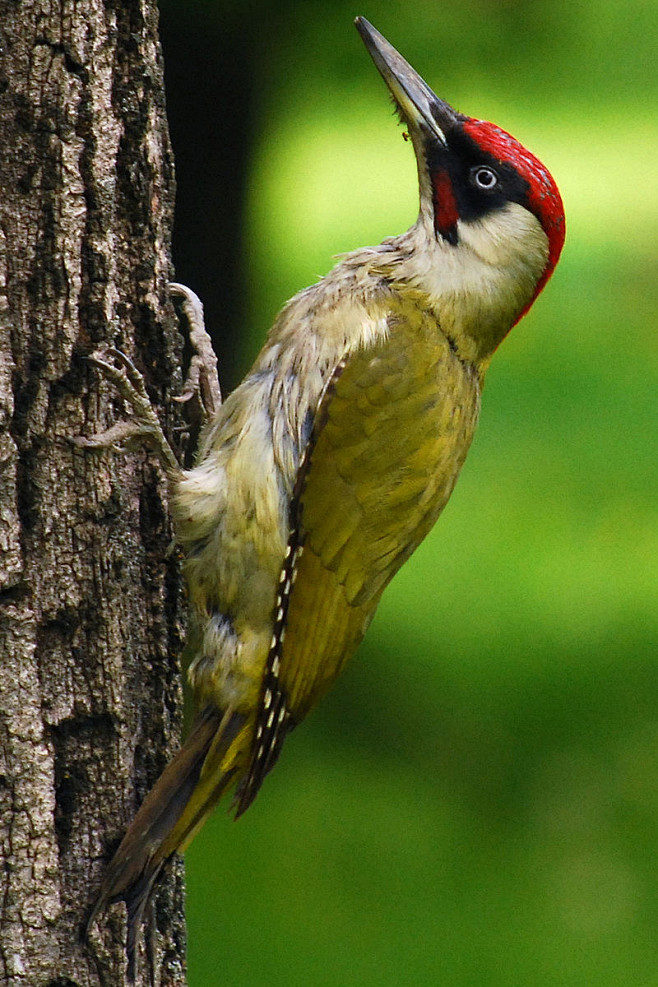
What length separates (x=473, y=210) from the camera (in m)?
2.34

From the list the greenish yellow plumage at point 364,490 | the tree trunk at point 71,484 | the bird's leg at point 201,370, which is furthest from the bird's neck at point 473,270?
the tree trunk at point 71,484

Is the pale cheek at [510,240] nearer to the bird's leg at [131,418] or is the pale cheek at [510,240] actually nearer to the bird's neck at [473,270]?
the bird's neck at [473,270]

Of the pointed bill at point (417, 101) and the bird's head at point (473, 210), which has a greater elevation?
the pointed bill at point (417, 101)

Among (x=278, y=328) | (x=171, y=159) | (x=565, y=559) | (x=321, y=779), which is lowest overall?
(x=321, y=779)

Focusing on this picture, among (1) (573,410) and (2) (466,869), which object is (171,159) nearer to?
(1) (573,410)

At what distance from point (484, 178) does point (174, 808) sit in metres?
1.26

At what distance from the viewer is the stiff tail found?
1.74 metres

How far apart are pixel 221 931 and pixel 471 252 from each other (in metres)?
2.22

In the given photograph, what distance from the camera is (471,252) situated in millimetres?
2354

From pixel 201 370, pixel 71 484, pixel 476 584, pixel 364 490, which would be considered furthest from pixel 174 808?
pixel 476 584

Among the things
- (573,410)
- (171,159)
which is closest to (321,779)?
(573,410)

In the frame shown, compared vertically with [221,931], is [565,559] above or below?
above

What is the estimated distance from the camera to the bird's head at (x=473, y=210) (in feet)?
7.43

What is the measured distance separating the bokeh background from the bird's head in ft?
4.14
